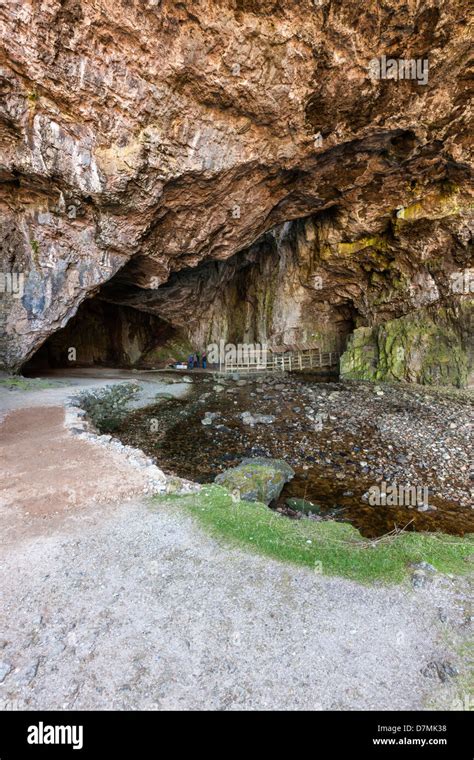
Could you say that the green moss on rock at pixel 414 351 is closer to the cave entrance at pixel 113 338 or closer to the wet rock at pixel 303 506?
the wet rock at pixel 303 506

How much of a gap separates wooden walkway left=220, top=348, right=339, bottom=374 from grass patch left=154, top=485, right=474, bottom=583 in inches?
862

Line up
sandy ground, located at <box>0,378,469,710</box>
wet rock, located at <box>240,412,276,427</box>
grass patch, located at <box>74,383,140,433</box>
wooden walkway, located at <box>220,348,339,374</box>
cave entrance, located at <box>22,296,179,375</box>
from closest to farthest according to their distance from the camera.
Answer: sandy ground, located at <box>0,378,469,710</box>, grass patch, located at <box>74,383,140,433</box>, wet rock, located at <box>240,412,276,427</box>, wooden walkway, located at <box>220,348,339,374</box>, cave entrance, located at <box>22,296,179,375</box>

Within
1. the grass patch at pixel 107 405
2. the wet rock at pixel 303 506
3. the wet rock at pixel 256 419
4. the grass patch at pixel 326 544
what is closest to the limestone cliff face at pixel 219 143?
the grass patch at pixel 107 405

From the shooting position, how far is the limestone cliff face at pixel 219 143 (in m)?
10.4

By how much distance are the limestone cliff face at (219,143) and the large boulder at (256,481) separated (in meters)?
11.9

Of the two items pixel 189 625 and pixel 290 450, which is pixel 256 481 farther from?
pixel 189 625

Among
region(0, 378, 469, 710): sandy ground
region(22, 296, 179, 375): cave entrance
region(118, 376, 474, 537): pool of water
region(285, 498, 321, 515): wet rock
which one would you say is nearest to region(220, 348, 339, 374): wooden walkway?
region(22, 296, 179, 375): cave entrance

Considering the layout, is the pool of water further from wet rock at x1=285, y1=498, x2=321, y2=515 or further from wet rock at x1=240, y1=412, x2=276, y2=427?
wet rock at x1=240, y1=412, x2=276, y2=427

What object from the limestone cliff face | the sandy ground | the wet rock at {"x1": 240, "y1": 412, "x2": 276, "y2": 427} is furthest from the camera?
the wet rock at {"x1": 240, "y1": 412, "x2": 276, "y2": 427}

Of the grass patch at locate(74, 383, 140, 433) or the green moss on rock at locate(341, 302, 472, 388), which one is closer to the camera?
the grass patch at locate(74, 383, 140, 433)

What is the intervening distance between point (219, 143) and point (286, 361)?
55.5 ft

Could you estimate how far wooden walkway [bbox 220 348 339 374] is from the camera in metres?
27.8

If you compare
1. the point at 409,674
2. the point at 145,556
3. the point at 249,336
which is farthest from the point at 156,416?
the point at 249,336

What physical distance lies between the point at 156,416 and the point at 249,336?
15.6 metres
